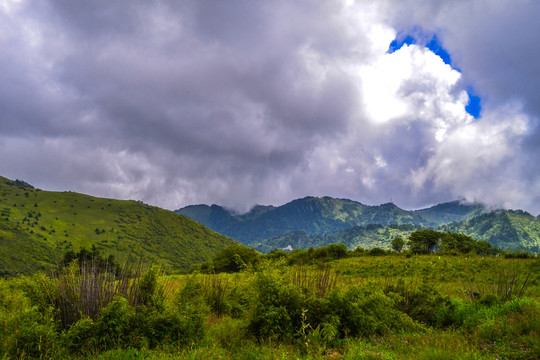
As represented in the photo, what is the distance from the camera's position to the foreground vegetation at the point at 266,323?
22.7ft

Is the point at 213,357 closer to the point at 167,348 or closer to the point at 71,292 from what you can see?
the point at 167,348

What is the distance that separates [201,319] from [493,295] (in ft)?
37.3

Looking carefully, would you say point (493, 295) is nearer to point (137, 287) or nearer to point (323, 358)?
point (323, 358)

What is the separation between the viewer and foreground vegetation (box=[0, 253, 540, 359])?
693 cm

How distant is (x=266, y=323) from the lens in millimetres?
8727

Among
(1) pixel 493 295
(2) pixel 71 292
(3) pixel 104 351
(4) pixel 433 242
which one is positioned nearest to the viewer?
(3) pixel 104 351

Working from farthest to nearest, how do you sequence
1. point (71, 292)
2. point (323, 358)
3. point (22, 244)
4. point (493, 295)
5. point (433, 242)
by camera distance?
point (22, 244), point (433, 242), point (493, 295), point (71, 292), point (323, 358)

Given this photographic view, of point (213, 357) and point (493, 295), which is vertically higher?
point (493, 295)

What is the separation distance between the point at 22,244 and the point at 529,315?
171 metres

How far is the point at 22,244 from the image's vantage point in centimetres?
12412

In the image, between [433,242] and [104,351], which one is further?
[433,242]

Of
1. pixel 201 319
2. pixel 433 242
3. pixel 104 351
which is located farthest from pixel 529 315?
pixel 433 242

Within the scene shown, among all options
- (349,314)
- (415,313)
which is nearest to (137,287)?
(349,314)

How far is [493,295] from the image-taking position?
10734mm
